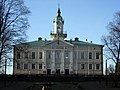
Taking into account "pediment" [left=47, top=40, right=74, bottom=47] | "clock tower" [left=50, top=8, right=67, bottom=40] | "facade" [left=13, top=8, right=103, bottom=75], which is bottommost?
"facade" [left=13, top=8, right=103, bottom=75]

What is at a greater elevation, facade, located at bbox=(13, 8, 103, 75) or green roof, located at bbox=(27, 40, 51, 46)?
green roof, located at bbox=(27, 40, 51, 46)

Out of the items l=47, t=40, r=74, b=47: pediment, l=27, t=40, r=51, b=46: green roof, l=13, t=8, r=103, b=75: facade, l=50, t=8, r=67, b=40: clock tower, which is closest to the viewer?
l=13, t=8, r=103, b=75: facade

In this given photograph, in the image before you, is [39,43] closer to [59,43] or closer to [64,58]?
[59,43]

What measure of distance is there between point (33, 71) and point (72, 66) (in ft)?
36.3

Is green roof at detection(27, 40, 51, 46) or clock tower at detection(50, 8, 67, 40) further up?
clock tower at detection(50, 8, 67, 40)

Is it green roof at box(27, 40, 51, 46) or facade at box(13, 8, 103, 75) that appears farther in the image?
green roof at box(27, 40, 51, 46)

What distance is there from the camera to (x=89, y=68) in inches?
3629

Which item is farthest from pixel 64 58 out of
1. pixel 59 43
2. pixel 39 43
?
pixel 39 43

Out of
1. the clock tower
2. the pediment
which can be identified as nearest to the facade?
the pediment

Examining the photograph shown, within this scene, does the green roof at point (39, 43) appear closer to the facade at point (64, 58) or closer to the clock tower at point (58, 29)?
the facade at point (64, 58)

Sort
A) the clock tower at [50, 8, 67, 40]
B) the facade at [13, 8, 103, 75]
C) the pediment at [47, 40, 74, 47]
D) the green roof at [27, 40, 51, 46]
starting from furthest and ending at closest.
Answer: the clock tower at [50, 8, 67, 40], the green roof at [27, 40, 51, 46], the pediment at [47, 40, 74, 47], the facade at [13, 8, 103, 75]

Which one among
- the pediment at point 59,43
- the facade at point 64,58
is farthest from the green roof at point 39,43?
the pediment at point 59,43

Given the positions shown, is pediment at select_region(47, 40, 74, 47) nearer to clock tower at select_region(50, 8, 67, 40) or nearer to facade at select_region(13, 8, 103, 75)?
facade at select_region(13, 8, 103, 75)

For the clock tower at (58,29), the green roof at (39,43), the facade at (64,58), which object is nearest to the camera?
the facade at (64,58)
